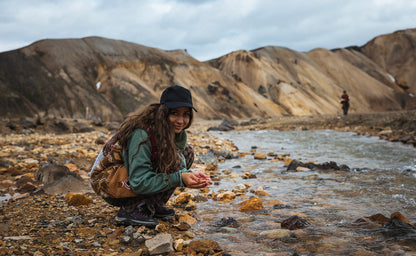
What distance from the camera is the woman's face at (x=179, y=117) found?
9.41ft

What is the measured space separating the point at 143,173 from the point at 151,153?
0.19m

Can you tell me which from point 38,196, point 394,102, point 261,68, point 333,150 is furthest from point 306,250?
point 394,102

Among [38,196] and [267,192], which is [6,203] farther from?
[267,192]

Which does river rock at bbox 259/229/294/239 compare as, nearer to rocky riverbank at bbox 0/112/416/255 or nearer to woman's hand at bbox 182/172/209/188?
rocky riverbank at bbox 0/112/416/255

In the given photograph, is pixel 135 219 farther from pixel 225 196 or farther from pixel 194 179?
pixel 225 196

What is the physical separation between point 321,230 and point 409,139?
992cm

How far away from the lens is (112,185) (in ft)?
9.46

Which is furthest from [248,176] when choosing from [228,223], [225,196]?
[228,223]

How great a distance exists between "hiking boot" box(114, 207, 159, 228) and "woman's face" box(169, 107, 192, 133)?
890mm

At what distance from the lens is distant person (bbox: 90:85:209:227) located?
107 inches

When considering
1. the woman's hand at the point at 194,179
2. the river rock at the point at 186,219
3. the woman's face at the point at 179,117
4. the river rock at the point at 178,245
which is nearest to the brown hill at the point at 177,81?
the river rock at the point at 186,219

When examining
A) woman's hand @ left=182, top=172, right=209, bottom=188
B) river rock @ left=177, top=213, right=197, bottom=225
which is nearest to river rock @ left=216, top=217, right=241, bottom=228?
river rock @ left=177, top=213, right=197, bottom=225

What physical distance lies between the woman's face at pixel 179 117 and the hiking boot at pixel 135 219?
2.92 ft

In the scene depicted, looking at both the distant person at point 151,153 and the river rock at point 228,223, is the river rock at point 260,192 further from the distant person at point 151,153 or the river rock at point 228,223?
the distant person at point 151,153
